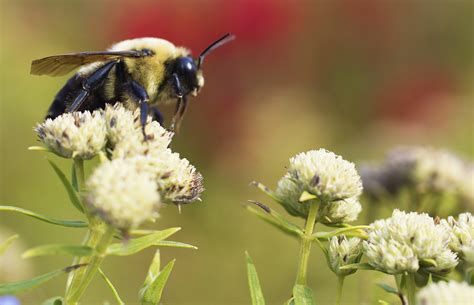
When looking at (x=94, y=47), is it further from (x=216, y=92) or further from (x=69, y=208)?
(x=69, y=208)

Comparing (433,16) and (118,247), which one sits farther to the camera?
(433,16)

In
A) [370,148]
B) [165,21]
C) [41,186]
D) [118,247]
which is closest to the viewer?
[118,247]

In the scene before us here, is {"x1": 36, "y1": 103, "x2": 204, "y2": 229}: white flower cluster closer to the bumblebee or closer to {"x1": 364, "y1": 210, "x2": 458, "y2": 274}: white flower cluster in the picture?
the bumblebee

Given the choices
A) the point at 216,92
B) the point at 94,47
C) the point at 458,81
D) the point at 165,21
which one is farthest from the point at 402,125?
the point at 94,47

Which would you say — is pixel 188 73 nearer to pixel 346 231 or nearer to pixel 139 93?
pixel 139 93

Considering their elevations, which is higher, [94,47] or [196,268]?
[94,47]

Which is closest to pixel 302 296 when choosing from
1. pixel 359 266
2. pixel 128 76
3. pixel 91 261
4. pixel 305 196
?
pixel 359 266

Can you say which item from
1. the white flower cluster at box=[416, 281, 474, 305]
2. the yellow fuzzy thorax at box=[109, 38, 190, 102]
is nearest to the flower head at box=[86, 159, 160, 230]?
the white flower cluster at box=[416, 281, 474, 305]
